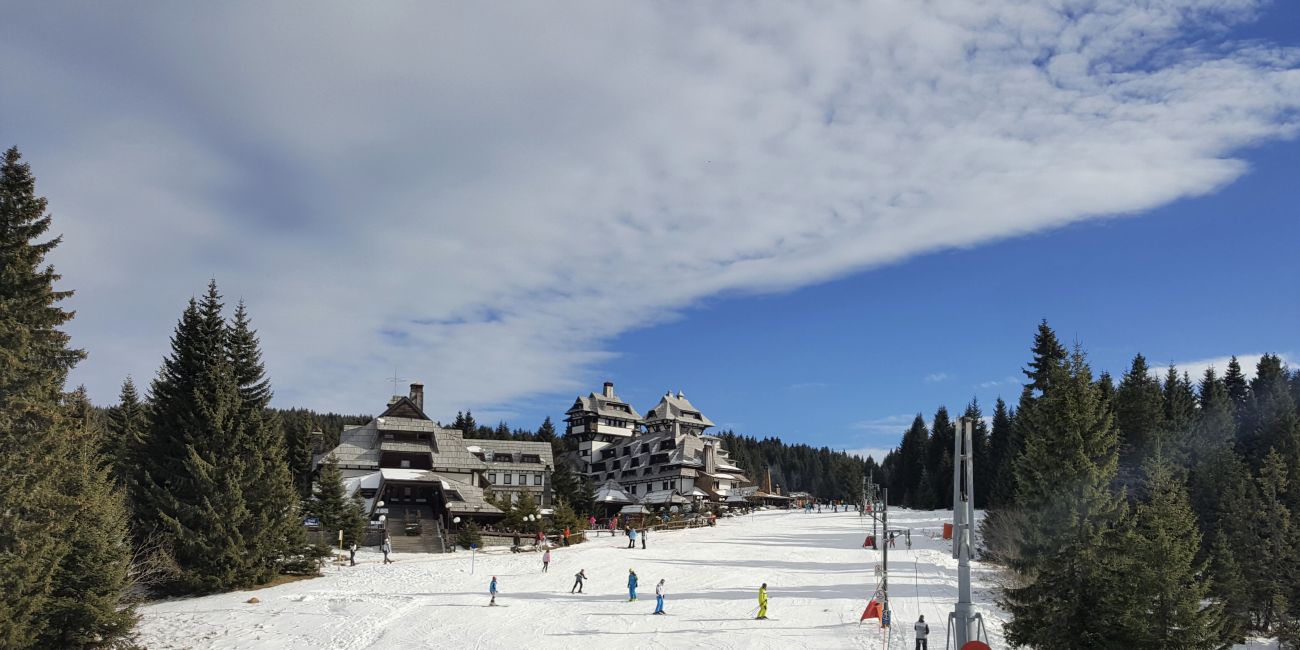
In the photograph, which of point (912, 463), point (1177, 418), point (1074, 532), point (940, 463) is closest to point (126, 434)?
point (1074, 532)

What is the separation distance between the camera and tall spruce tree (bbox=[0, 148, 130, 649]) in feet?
84.6

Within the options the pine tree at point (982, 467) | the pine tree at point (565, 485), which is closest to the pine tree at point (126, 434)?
the pine tree at point (565, 485)

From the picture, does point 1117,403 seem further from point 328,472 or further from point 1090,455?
point 328,472

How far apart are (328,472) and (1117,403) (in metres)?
51.2

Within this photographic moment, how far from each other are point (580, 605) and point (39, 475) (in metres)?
20.4

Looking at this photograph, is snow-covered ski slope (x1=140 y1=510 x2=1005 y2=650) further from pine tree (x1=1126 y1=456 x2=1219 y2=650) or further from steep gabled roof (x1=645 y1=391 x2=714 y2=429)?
steep gabled roof (x1=645 y1=391 x2=714 y2=429)

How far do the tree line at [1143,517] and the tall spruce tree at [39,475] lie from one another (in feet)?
105

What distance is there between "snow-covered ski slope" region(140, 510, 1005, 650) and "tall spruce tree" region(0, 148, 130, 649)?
12.3 ft

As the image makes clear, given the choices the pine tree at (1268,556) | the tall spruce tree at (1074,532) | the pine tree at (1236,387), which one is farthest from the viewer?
the pine tree at (1236,387)

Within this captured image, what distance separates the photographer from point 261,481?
41.5 metres

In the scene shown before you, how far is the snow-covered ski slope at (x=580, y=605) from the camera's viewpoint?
31.5 m

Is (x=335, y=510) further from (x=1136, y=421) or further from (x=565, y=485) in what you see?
(x=1136, y=421)

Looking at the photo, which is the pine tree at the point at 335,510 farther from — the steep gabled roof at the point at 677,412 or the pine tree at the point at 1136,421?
the steep gabled roof at the point at 677,412

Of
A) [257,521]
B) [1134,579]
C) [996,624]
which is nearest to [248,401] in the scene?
[257,521]
